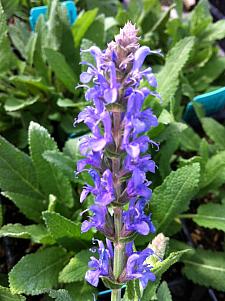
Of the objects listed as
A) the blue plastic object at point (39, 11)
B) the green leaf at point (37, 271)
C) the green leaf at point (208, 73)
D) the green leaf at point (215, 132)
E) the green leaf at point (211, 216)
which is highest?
the blue plastic object at point (39, 11)

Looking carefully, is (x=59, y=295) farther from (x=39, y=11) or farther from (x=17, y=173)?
(x=39, y=11)

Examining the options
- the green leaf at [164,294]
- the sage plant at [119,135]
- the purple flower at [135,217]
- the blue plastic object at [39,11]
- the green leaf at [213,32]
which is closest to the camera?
the sage plant at [119,135]

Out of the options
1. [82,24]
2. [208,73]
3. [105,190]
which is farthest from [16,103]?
[105,190]

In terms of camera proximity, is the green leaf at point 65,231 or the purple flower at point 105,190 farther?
the green leaf at point 65,231

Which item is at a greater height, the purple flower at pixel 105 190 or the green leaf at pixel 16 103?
the green leaf at pixel 16 103

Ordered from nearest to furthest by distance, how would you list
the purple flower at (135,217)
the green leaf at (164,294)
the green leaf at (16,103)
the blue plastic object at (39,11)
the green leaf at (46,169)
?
the purple flower at (135,217) < the green leaf at (164,294) < the green leaf at (46,169) < the green leaf at (16,103) < the blue plastic object at (39,11)

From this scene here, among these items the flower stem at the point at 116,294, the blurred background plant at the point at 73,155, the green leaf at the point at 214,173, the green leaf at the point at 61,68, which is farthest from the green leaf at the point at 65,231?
the green leaf at the point at 61,68

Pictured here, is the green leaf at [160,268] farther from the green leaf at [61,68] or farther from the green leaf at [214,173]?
the green leaf at [61,68]

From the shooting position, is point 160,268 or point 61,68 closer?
point 160,268
